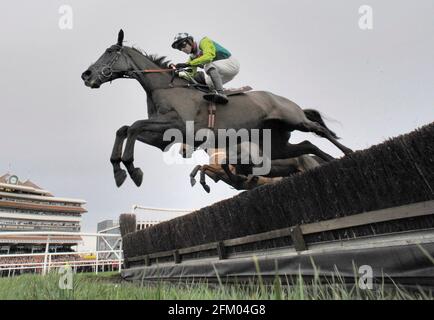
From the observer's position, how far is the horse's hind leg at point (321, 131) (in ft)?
20.9

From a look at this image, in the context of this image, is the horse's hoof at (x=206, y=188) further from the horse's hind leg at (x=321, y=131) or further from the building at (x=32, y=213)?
the building at (x=32, y=213)

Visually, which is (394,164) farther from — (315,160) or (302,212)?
(315,160)

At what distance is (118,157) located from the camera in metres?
4.82

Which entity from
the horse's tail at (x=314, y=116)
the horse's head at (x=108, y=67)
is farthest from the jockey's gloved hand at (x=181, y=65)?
the horse's tail at (x=314, y=116)

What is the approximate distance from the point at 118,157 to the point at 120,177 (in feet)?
0.99

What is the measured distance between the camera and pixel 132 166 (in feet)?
15.7

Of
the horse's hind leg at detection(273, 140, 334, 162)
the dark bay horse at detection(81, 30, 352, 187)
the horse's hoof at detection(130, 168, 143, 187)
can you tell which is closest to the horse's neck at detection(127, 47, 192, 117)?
the dark bay horse at detection(81, 30, 352, 187)

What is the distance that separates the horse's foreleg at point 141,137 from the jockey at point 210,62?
2.62 ft

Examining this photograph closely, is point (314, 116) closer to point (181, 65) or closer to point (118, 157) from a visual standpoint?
point (181, 65)

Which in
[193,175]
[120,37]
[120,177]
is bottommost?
[120,177]

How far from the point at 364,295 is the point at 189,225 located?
366 centimetres

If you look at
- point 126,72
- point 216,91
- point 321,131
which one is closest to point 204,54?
point 216,91

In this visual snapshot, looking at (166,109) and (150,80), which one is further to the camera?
(150,80)

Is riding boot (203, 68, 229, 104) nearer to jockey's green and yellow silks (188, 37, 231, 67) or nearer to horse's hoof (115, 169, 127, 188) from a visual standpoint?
jockey's green and yellow silks (188, 37, 231, 67)
